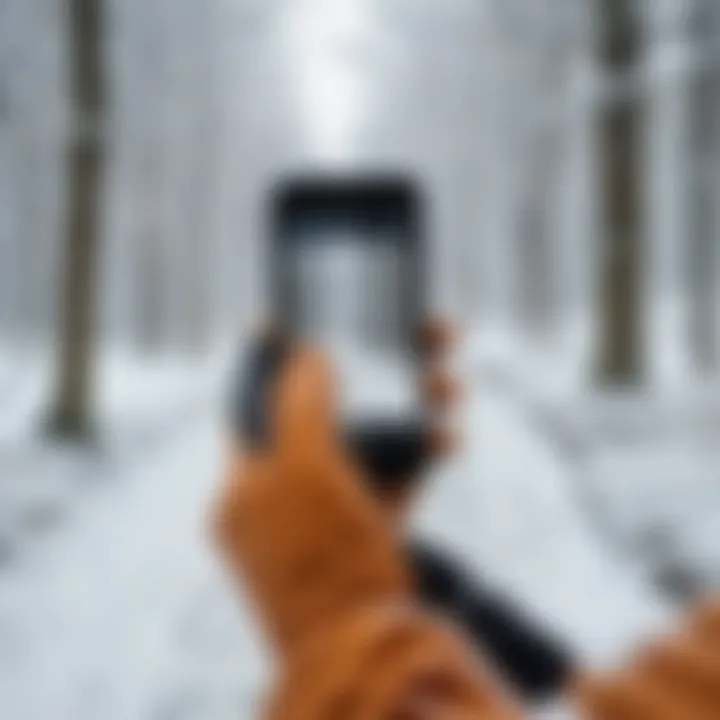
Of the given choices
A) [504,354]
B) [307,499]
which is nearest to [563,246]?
[504,354]

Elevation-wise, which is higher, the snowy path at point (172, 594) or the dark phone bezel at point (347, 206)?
the dark phone bezel at point (347, 206)

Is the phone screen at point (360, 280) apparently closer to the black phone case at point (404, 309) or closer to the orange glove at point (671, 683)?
the black phone case at point (404, 309)

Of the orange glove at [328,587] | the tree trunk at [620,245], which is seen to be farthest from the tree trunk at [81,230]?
the tree trunk at [620,245]

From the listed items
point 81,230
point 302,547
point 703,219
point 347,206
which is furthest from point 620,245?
point 302,547

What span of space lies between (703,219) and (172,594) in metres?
3.64

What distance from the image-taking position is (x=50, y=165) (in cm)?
179

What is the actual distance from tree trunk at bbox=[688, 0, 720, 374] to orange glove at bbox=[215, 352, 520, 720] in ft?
12.6

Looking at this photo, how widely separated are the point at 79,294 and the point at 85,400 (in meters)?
0.55

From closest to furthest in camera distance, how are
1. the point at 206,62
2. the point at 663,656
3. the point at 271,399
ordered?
the point at 663,656 → the point at 271,399 → the point at 206,62

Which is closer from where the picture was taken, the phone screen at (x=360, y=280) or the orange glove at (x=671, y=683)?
the orange glove at (x=671, y=683)

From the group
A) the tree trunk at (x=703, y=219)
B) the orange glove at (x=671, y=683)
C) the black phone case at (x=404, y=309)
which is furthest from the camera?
the tree trunk at (x=703, y=219)

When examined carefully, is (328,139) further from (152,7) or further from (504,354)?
(152,7)

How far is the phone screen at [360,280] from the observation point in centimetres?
120

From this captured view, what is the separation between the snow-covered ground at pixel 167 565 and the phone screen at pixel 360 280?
254 millimetres
